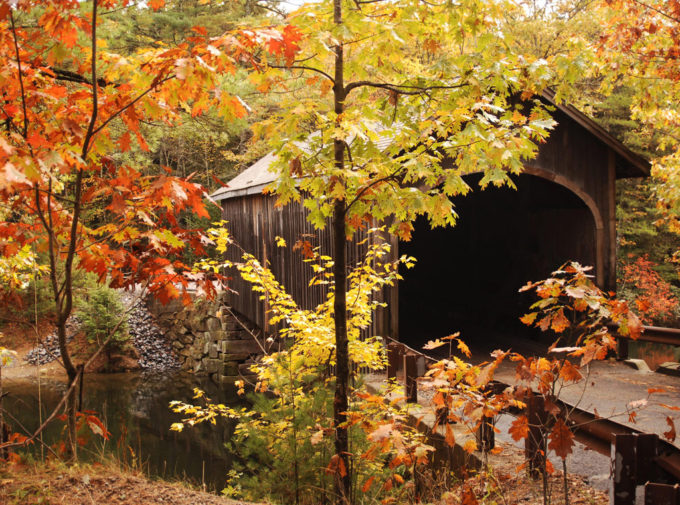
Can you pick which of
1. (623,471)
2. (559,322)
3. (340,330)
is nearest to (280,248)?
(340,330)

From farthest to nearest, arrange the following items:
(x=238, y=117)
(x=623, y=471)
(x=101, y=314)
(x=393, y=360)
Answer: (x=101, y=314), (x=393, y=360), (x=238, y=117), (x=623, y=471)

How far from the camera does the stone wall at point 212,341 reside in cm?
1456

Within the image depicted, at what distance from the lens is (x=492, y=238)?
1199 cm

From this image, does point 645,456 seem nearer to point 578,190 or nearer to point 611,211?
point 578,190

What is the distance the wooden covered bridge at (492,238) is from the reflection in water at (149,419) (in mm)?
2357

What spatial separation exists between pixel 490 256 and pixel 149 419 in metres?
7.32

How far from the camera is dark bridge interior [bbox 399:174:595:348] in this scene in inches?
376

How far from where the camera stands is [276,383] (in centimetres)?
478

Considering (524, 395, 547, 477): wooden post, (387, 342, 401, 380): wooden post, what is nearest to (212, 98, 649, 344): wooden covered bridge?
(387, 342, 401, 380): wooden post

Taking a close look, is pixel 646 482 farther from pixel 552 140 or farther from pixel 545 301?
pixel 552 140

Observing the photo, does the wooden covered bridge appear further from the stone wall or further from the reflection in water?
the reflection in water

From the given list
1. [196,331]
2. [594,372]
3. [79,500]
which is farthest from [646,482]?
[196,331]

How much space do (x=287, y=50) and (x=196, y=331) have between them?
13.9 meters

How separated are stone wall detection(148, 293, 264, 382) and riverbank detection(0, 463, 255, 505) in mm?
10190
